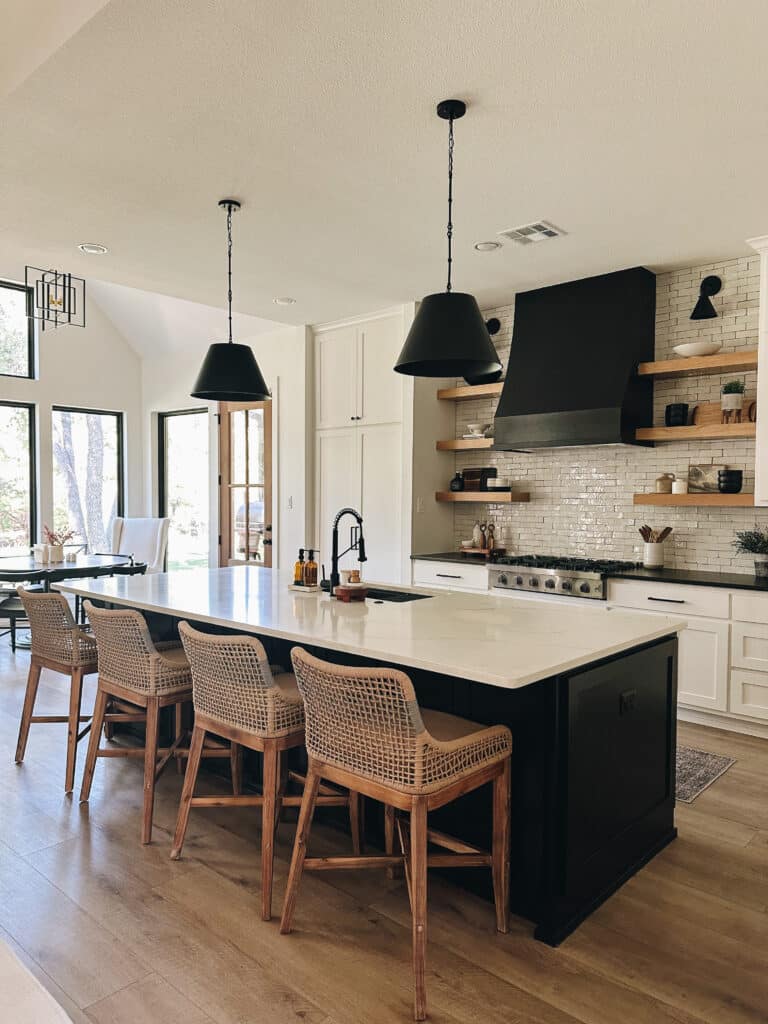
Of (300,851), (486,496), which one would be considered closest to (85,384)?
(486,496)

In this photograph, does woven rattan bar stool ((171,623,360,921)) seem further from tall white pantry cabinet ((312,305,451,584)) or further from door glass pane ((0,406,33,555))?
door glass pane ((0,406,33,555))

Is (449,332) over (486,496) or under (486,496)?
over

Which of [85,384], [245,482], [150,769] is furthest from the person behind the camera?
[85,384]

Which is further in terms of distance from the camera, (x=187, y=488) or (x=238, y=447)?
(x=187, y=488)

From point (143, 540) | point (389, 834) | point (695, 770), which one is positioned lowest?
point (695, 770)

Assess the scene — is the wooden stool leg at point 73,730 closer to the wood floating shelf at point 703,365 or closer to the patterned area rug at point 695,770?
the patterned area rug at point 695,770

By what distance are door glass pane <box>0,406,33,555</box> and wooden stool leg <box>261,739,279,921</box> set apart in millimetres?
5945

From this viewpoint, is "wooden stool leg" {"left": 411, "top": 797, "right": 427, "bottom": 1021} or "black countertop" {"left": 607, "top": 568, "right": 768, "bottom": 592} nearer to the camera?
"wooden stool leg" {"left": 411, "top": 797, "right": 427, "bottom": 1021}

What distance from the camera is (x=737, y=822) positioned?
2945mm

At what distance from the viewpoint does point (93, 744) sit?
310 cm

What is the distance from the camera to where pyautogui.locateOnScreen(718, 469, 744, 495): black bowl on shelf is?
14.2ft

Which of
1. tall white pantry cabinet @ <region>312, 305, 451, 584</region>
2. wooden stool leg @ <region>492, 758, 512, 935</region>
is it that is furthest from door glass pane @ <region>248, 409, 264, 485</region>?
wooden stool leg @ <region>492, 758, 512, 935</region>

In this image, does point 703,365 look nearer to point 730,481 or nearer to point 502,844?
point 730,481

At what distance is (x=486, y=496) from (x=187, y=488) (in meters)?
4.17
